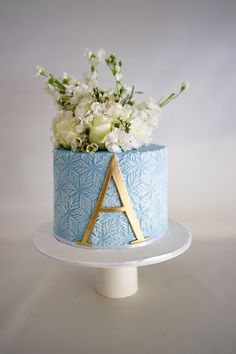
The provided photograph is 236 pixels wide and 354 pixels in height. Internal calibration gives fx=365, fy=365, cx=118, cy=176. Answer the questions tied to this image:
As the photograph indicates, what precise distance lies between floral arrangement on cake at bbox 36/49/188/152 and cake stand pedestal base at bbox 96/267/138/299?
552 millimetres

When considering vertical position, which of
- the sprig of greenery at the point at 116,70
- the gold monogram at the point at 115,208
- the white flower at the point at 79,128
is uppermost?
the sprig of greenery at the point at 116,70

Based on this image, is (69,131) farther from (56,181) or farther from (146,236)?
(146,236)

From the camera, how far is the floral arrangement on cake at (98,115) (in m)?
1.33

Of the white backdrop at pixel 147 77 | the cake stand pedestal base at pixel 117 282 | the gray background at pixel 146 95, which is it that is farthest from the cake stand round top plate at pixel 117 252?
the white backdrop at pixel 147 77

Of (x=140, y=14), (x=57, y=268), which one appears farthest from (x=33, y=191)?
(x=140, y=14)

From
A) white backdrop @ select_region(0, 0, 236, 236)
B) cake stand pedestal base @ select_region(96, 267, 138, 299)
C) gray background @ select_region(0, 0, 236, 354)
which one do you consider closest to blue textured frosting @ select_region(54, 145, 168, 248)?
cake stand pedestal base @ select_region(96, 267, 138, 299)

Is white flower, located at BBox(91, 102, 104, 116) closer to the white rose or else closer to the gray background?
the white rose

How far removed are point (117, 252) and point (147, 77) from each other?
1.30m

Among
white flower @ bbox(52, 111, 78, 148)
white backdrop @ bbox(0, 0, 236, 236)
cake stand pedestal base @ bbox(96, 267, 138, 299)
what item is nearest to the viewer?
white flower @ bbox(52, 111, 78, 148)

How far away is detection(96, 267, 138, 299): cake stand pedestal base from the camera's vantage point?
1.57 m

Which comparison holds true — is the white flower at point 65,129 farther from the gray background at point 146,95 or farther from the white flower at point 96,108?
the gray background at point 146,95

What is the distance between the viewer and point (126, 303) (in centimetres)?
156

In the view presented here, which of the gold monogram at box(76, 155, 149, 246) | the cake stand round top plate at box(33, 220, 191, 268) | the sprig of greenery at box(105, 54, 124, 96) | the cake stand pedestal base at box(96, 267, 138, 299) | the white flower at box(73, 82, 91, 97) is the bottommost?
the cake stand pedestal base at box(96, 267, 138, 299)

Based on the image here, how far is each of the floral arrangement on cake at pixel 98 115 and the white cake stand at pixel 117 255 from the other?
0.38 metres
